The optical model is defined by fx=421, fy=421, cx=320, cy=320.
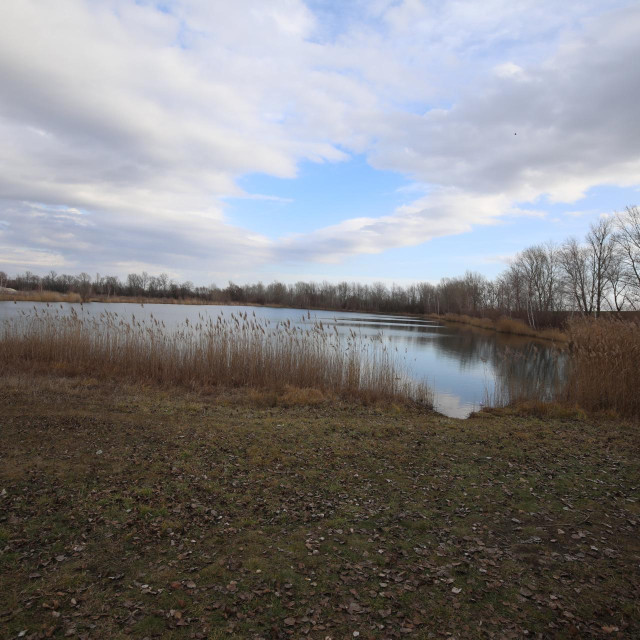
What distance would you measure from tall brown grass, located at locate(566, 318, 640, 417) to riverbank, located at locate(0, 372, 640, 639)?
11.2 ft

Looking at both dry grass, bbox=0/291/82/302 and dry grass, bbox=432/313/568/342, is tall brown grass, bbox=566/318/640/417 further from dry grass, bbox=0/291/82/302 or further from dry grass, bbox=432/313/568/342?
dry grass, bbox=0/291/82/302

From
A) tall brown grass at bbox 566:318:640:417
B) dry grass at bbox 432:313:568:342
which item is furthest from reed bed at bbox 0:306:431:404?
dry grass at bbox 432:313:568:342

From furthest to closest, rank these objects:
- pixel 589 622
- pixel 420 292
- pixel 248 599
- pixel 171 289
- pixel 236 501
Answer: pixel 420 292 → pixel 171 289 → pixel 236 501 → pixel 248 599 → pixel 589 622

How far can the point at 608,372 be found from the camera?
33.4ft

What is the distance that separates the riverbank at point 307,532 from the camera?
2.83m

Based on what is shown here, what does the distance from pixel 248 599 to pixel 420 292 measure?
314ft

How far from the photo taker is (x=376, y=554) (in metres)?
3.59

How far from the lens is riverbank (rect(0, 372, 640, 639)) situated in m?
2.83

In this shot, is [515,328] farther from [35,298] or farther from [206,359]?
[35,298]

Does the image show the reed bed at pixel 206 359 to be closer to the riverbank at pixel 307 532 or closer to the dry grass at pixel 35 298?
the riverbank at pixel 307 532

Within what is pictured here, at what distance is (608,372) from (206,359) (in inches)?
415

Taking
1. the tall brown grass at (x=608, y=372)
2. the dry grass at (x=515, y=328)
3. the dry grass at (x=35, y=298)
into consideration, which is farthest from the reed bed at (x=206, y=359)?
the dry grass at (x=35, y=298)

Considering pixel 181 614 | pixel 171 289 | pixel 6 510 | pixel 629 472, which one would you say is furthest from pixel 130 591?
pixel 171 289

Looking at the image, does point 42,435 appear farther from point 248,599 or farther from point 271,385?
point 271,385
